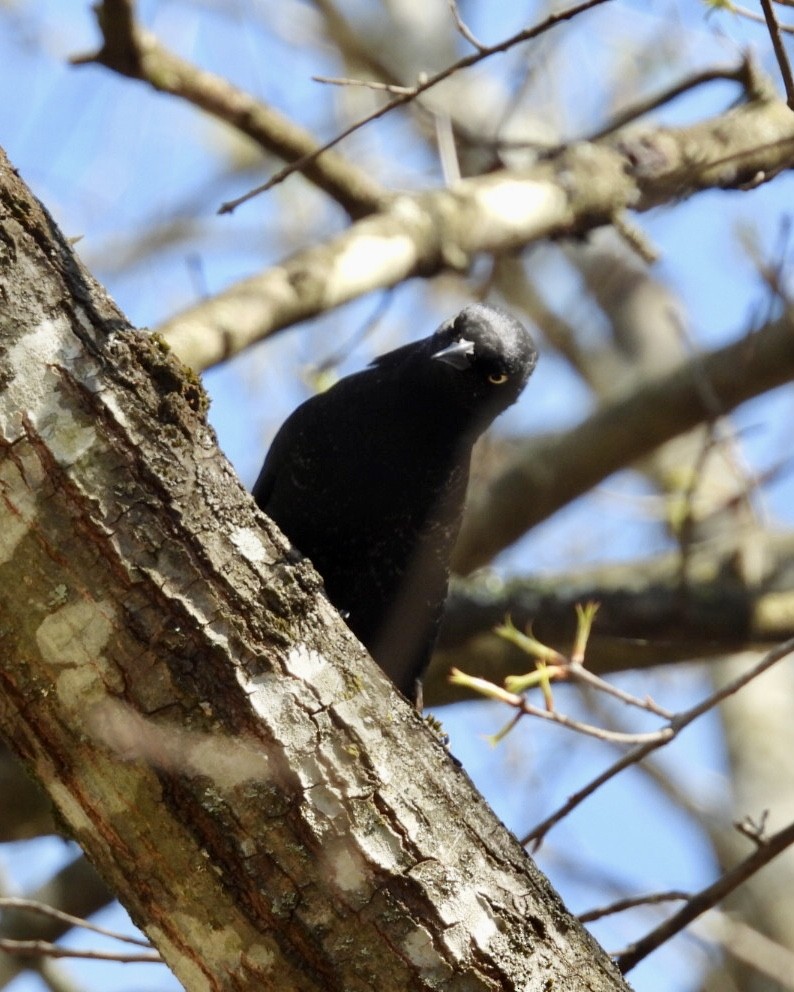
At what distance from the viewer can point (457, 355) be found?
11.7 feet

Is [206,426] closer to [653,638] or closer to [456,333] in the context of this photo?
[456,333]

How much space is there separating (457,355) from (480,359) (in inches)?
3.5

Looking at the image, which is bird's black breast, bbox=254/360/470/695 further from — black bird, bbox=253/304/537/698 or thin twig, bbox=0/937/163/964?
thin twig, bbox=0/937/163/964

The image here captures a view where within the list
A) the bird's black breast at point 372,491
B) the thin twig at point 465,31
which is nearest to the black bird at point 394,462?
the bird's black breast at point 372,491

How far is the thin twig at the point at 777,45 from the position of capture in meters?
2.02

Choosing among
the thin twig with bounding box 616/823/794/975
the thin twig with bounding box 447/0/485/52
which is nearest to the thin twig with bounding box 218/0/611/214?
the thin twig with bounding box 447/0/485/52

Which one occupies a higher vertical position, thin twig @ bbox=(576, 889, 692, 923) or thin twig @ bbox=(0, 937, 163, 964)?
thin twig @ bbox=(576, 889, 692, 923)

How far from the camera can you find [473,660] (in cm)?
466

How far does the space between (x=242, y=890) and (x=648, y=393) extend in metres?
3.41

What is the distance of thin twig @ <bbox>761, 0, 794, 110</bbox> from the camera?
2018 millimetres

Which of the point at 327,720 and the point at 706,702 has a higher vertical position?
the point at 706,702

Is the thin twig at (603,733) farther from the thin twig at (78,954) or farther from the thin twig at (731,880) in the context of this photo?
the thin twig at (78,954)

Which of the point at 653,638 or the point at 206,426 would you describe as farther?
the point at 653,638

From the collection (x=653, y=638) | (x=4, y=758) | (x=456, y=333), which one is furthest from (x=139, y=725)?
(x=653, y=638)
